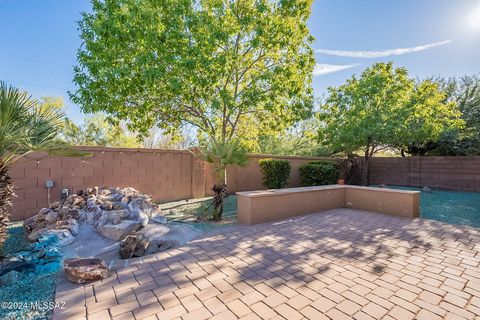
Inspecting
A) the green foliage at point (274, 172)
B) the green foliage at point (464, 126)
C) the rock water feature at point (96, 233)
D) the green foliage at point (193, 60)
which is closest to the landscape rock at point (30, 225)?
the rock water feature at point (96, 233)

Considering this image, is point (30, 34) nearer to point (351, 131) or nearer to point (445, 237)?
point (351, 131)

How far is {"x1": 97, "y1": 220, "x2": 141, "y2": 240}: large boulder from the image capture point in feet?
14.9

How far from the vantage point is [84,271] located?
300 cm

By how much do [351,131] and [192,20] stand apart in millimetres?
7970

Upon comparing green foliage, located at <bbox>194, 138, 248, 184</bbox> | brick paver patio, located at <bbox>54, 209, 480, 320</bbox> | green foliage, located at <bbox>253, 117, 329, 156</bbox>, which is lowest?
brick paver patio, located at <bbox>54, 209, 480, 320</bbox>

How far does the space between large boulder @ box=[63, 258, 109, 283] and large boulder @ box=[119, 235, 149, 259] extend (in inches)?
21.5

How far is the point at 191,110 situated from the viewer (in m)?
Answer: 9.05

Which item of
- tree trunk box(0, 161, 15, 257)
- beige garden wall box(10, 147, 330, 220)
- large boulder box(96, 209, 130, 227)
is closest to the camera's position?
tree trunk box(0, 161, 15, 257)

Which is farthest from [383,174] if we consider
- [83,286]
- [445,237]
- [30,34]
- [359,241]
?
[30,34]

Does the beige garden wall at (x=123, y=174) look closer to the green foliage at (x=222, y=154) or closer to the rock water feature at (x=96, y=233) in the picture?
the rock water feature at (x=96, y=233)

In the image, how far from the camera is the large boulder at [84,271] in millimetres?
2959

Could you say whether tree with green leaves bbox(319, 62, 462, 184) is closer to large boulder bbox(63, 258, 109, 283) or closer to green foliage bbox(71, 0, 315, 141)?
green foliage bbox(71, 0, 315, 141)

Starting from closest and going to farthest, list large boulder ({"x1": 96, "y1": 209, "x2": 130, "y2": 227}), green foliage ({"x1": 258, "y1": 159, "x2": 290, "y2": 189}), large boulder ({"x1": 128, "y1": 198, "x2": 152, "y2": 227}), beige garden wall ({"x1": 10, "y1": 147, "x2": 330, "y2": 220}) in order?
1. large boulder ({"x1": 96, "y1": 209, "x2": 130, "y2": 227})
2. large boulder ({"x1": 128, "y1": 198, "x2": 152, "y2": 227})
3. beige garden wall ({"x1": 10, "y1": 147, "x2": 330, "y2": 220})
4. green foliage ({"x1": 258, "y1": 159, "x2": 290, "y2": 189})

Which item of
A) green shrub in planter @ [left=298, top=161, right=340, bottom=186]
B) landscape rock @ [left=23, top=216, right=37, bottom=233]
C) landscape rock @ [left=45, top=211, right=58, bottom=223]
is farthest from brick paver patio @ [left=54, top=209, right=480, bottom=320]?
green shrub in planter @ [left=298, top=161, right=340, bottom=186]
